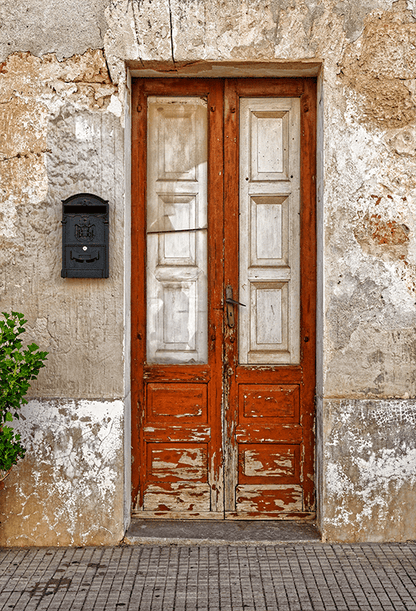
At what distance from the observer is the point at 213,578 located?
3.29 m

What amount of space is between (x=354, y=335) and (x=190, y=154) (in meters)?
1.65

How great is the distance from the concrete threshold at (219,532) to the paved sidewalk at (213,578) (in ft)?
0.15

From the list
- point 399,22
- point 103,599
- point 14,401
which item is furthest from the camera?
point 399,22

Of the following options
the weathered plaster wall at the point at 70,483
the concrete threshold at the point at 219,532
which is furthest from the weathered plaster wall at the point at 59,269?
the concrete threshold at the point at 219,532

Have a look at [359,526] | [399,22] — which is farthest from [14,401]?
[399,22]

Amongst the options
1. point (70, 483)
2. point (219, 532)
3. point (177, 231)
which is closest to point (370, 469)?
point (219, 532)

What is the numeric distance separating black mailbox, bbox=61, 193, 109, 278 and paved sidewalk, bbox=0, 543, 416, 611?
175 cm

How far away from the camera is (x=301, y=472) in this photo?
13.1 ft

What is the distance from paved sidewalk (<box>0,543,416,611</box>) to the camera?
304 centimetres

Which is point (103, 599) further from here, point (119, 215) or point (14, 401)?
point (119, 215)

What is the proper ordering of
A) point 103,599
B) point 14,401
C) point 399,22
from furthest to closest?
point 399,22 → point 14,401 → point 103,599

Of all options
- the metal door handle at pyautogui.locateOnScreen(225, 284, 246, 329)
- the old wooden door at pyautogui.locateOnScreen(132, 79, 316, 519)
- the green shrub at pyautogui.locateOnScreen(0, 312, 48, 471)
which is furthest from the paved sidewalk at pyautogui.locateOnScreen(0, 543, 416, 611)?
the metal door handle at pyautogui.locateOnScreen(225, 284, 246, 329)

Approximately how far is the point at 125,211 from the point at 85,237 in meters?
0.31

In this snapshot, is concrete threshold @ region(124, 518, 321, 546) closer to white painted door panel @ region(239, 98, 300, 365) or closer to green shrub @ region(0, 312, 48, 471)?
green shrub @ region(0, 312, 48, 471)
